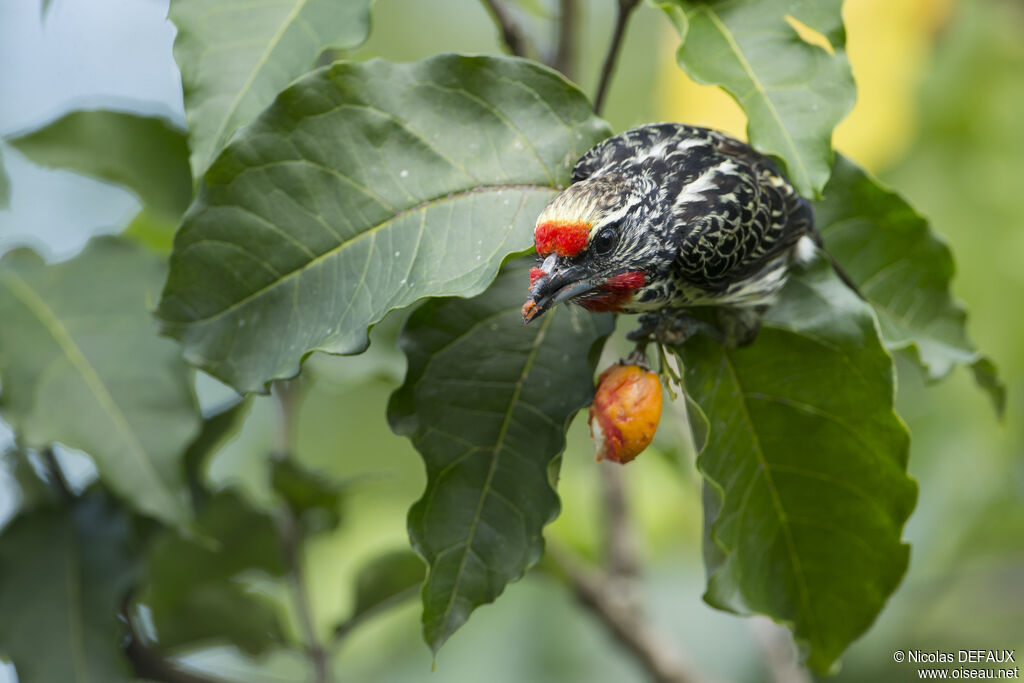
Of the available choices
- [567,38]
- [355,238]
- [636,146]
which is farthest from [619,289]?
[567,38]

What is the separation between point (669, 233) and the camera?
84cm

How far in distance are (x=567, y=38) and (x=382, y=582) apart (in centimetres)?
86

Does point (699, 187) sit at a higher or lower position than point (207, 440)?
higher

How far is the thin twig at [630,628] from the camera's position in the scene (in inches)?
63.1

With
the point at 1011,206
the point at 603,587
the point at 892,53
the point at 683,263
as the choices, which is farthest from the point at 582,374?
the point at 1011,206

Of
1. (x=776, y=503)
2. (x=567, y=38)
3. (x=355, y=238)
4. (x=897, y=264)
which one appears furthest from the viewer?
(x=567, y=38)

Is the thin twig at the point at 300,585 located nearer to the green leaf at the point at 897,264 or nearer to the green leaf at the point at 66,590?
the green leaf at the point at 66,590

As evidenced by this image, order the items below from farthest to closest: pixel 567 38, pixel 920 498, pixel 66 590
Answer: pixel 920 498, pixel 567 38, pixel 66 590

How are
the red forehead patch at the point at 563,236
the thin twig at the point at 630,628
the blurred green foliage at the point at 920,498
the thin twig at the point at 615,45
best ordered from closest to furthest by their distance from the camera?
the red forehead patch at the point at 563,236
the thin twig at the point at 615,45
the thin twig at the point at 630,628
the blurred green foliage at the point at 920,498

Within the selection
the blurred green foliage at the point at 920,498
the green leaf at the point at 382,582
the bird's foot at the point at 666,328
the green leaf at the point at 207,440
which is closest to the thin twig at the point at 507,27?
the bird's foot at the point at 666,328

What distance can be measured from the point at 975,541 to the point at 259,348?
2.11 meters

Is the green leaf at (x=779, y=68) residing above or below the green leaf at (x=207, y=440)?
above

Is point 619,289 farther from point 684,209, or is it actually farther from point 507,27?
point 507,27

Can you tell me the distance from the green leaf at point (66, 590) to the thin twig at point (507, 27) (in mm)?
834
